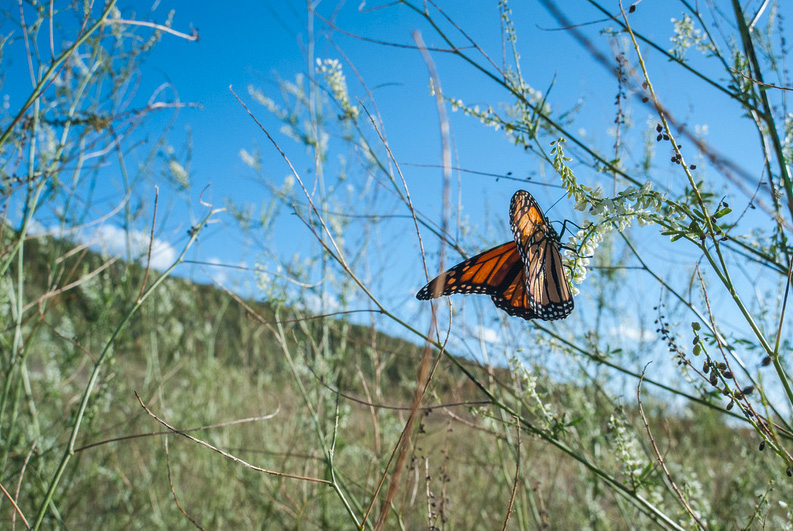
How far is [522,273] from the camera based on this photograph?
189cm

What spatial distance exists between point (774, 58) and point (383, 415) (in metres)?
3.36

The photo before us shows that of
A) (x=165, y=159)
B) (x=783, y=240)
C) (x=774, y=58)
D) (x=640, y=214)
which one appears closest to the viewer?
(x=640, y=214)

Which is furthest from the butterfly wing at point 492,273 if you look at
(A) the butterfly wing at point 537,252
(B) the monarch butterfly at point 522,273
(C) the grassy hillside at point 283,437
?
(C) the grassy hillside at point 283,437

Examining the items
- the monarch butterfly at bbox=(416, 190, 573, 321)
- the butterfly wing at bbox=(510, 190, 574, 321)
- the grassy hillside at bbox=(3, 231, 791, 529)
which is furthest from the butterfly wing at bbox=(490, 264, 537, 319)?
the grassy hillside at bbox=(3, 231, 791, 529)

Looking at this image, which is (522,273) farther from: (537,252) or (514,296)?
(537,252)

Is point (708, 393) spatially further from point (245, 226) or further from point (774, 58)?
point (245, 226)

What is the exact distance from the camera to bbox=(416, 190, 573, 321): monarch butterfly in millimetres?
1571

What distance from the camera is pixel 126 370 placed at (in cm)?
680

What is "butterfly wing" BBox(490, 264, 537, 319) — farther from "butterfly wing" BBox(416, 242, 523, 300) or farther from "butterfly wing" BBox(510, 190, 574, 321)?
"butterfly wing" BBox(510, 190, 574, 321)

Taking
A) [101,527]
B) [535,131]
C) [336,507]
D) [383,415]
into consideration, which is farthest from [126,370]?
[535,131]

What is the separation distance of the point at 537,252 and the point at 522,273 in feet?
0.74

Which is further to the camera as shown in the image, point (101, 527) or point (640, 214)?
point (101, 527)

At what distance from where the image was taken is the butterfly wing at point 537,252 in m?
1.57

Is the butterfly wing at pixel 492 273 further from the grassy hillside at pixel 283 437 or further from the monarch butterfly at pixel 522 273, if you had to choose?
the grassy hillside at pixel 283 437
